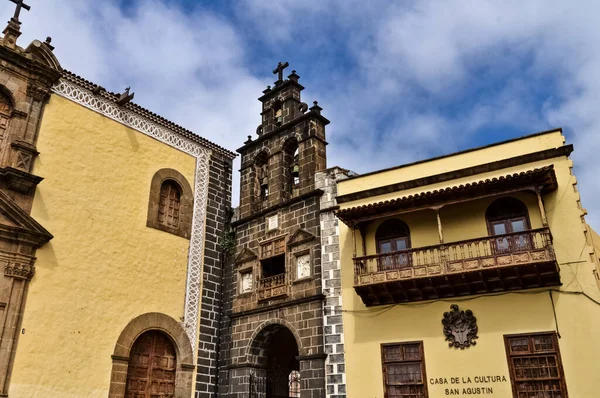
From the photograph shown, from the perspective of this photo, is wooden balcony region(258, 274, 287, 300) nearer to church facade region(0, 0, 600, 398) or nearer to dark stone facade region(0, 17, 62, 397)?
church facade region(0, 0, 600, 398)

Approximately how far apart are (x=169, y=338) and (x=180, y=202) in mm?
3798

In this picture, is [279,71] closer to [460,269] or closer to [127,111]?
[127,111]

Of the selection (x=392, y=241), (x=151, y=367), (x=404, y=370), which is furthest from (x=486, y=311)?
(x=151, y=367)

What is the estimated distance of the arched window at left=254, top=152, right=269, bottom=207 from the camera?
51.8 feet

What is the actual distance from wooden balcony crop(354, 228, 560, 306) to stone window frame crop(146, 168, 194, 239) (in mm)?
5442

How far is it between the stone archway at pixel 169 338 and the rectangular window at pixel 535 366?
787 cm

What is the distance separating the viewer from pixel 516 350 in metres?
10.1

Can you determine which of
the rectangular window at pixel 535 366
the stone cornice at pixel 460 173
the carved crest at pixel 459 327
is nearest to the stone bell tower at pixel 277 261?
the stone cornice at pixel 460 173

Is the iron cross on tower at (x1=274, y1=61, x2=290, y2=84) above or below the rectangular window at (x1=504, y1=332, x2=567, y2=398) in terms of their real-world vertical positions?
above

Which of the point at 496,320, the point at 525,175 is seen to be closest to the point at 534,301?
the point at 496,320

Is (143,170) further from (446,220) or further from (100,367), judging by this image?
(446,220)

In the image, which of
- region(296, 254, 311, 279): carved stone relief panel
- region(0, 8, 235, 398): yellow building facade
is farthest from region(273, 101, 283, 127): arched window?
region(296, 254, 311, 279): carved stone relief panel

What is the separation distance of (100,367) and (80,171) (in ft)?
15.3

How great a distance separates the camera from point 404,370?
11.1 meters
